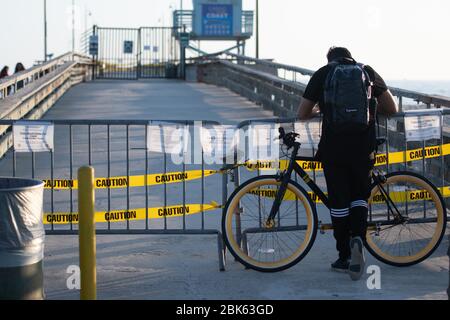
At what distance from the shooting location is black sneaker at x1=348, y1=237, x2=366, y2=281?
725 cm

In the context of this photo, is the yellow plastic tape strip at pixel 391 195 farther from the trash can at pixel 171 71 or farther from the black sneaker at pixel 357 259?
the trash can at pixel 171 71

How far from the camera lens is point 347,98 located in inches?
287

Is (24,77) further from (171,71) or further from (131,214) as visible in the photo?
(171,71)

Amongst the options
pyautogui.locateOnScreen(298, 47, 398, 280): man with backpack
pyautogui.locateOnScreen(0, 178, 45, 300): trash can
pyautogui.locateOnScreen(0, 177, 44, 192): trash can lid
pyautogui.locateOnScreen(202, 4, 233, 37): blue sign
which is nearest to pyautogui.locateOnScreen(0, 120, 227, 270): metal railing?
pyautogui.locateOnScreen(298, 47, 398, 280): man with backpack

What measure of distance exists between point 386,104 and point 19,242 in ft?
10.7

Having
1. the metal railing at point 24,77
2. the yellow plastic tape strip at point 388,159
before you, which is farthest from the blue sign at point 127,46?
the yellow plastic tape strip at point 388,159

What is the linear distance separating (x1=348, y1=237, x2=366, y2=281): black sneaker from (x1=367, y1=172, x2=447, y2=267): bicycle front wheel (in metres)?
0.50

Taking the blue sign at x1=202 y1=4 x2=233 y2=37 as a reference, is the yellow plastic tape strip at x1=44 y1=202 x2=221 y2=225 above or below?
below

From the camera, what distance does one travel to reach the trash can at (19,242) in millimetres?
6059

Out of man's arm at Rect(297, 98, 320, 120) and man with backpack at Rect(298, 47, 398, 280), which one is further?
man's arm at Rect(297, 98, 320, 120)

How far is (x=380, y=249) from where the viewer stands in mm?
8070

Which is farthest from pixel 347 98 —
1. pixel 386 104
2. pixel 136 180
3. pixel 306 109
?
pixel 136 180

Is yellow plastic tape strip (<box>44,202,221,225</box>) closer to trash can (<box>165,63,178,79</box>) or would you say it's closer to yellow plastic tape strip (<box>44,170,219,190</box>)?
yellow plastic tape strip (<box>44,170,219,190</box>)
